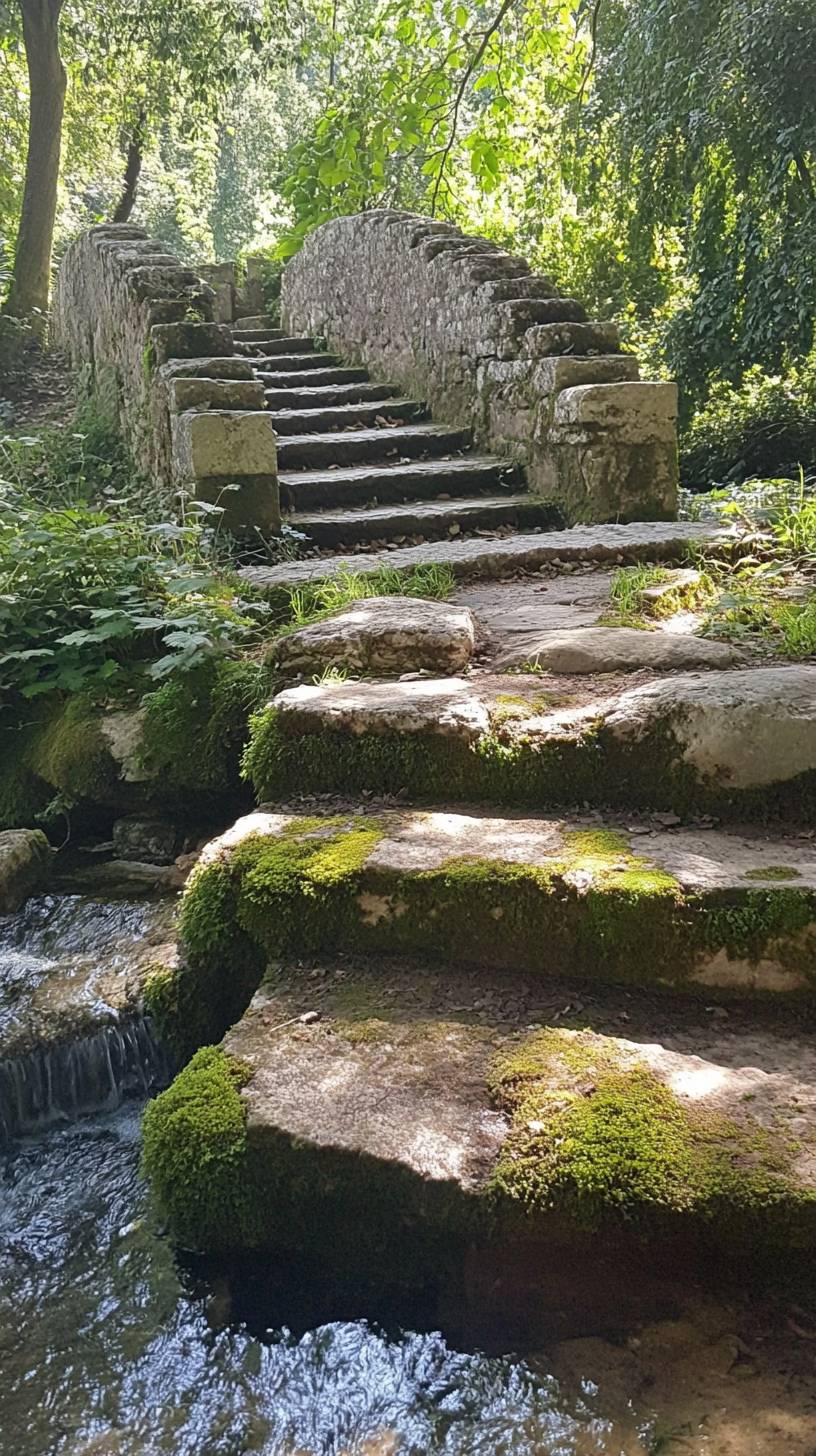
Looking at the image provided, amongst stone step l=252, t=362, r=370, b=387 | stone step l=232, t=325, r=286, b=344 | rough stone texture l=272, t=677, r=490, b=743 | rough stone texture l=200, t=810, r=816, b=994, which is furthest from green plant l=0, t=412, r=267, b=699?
stone step l=232, t=325, r=286, b=344

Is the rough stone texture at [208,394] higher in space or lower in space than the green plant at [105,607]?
higher

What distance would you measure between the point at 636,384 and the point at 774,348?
3.06 metres

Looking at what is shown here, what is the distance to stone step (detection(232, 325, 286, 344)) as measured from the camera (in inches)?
375

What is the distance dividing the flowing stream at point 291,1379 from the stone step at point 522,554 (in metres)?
2.85

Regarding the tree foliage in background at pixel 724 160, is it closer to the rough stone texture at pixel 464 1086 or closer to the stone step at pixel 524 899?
the stone step at pixel 524 899

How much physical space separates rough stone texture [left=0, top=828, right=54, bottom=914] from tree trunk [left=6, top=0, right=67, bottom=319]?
8.56 m

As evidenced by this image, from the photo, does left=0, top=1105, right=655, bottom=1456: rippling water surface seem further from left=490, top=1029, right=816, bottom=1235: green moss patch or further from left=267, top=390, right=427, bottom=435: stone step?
left=267, top=390, right=427, bottom=435: stone step

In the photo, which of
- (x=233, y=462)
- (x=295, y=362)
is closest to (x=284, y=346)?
(x=295, y=362)

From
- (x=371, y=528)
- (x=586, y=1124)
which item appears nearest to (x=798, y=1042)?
(x=586, y=1124)

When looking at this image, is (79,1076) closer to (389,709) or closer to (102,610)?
(389,709)

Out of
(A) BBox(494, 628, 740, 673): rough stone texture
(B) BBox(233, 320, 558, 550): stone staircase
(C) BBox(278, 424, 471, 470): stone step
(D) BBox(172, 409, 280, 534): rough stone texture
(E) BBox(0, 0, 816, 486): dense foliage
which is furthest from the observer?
(E) BBox(0, 0, 816, 486): dense foliage

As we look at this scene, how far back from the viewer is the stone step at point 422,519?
555 cm

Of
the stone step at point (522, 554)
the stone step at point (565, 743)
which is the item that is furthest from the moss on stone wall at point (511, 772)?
the stone step at point (522, 554)

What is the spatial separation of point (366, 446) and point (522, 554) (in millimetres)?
2237
